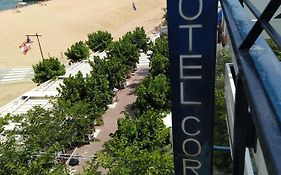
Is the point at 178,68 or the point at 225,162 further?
the point at 225,162

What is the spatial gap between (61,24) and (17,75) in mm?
21348

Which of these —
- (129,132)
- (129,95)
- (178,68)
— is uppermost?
(178,68)

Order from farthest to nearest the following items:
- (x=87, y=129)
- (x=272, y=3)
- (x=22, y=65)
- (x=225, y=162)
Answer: (x=22, y=65) → (x=87, y=129) → (x=225, y=162) → (x=272, y=3)

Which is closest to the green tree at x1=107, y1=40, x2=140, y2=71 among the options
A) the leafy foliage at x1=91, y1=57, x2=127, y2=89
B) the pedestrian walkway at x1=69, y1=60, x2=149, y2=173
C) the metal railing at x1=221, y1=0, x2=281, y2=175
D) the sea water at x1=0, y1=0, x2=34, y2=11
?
the pedestrian walkway at x1=69, y1=60, x2=149, y2=173

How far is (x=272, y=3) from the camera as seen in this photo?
2543mm

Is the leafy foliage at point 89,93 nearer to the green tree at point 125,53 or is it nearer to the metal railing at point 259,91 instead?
the green tree at point 125,53

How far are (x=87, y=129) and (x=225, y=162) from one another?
1238 centimetres

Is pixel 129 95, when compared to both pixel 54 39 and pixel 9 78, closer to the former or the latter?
pixel 9 78

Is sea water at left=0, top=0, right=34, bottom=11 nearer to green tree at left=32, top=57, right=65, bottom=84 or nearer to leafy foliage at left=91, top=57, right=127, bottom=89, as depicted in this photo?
green tree at left=32, top=57, right=65, bottom=84

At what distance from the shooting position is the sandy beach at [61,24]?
49562mm

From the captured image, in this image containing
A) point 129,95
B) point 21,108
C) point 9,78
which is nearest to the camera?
point 21,108

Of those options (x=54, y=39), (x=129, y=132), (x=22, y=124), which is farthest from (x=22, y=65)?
(x=129, y=132)

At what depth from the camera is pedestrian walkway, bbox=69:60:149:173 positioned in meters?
24.3

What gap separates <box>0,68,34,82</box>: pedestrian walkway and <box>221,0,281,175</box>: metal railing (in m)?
41.6
